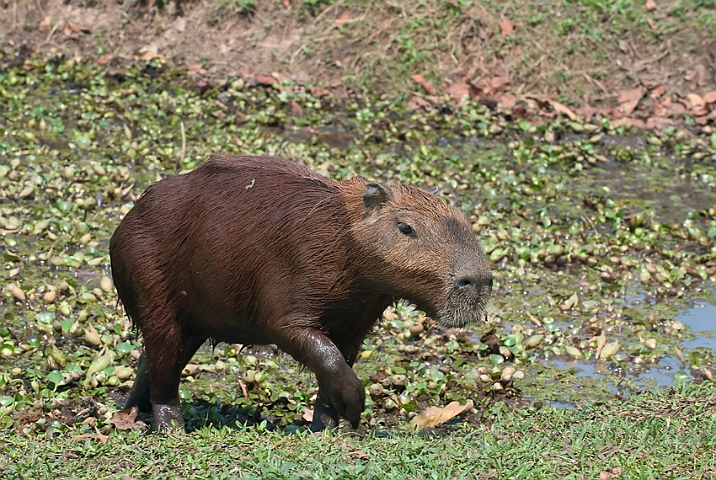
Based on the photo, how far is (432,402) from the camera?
639cm

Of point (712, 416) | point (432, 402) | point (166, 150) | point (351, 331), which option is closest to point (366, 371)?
point (432, 402)

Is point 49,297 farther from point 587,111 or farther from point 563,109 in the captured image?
point 587,111

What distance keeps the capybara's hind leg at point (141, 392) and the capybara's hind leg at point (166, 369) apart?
0.86 ft

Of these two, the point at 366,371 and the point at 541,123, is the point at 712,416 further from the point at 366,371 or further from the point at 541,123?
the point at 541,123

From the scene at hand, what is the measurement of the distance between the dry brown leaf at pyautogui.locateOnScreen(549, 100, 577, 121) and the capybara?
632cm

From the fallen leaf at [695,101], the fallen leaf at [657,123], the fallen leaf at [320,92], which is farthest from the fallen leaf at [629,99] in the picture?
the fallen leaf at [320,92]

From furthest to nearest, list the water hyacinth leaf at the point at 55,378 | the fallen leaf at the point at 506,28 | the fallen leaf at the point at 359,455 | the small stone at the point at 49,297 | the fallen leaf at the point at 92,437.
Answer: the fallen leaf at the point at 506,28 < the small stone at the point at 49,297 < the water hyacinth leaf at the point at 55,378 < the fallen leaf at the point at 92,437 < the fallen leaf at the point at 359,455

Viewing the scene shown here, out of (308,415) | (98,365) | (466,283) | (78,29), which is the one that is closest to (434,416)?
(308,415)

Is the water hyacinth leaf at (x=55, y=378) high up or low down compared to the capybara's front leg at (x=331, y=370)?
down

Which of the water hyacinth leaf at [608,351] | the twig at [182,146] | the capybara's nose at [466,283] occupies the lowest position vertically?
the twig at [182,146]

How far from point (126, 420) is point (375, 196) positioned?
181 cm

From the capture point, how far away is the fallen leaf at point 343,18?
486 inches

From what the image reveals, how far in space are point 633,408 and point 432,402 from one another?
1.14 m

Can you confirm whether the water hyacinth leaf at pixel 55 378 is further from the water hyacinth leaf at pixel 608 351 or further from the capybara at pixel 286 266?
the water hyacinth leaf at pixel 608 351
